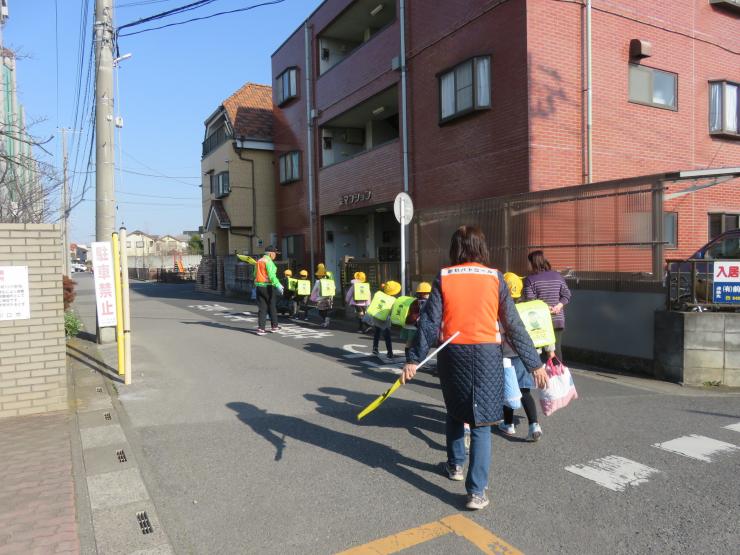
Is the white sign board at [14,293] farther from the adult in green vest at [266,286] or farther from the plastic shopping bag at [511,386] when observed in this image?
the adult in green vest at [266,286]

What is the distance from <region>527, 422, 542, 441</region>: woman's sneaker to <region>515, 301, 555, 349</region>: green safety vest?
28.6 inches

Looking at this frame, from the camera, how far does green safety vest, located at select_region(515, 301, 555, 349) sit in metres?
5.05

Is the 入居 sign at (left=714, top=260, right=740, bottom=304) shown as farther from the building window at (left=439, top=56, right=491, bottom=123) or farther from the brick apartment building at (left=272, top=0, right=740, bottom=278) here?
the building window at (left=439, top=56, right=491, bottom=123)

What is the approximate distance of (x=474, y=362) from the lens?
362 centimetres

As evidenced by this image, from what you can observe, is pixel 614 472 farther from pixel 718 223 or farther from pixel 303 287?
pixel 718 223

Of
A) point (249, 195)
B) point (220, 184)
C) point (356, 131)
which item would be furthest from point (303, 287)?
point (220, 184)

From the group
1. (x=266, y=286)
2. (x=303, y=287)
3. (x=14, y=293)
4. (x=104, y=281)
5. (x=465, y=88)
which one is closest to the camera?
(x=14, y=293)

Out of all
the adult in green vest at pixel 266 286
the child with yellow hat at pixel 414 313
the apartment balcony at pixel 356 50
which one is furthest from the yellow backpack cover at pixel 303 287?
the child with yellow hat at pixel 414 313

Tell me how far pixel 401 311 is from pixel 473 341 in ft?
13.0

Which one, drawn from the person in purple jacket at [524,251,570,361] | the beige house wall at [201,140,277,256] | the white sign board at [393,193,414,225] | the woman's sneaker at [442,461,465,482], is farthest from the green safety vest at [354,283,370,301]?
the beige house wall at [201,140,277,256]

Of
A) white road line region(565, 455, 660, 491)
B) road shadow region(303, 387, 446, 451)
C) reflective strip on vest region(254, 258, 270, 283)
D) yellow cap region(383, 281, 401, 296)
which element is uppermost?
reflective strip on vest region(254, 258, 270, 283)

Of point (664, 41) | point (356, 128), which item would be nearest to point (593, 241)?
point (664, 41)

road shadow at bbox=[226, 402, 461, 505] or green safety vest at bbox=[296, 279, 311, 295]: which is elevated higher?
green safety vest at bbox=[296, 279, 311, 295]

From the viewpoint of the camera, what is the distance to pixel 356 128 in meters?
20.7
